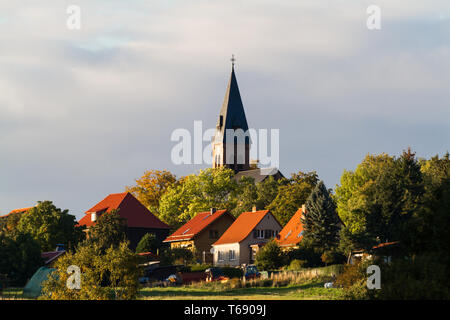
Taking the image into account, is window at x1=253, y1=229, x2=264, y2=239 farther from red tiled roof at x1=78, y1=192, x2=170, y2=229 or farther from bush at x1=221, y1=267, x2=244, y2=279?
red tiled roof at x1=78, y1=192, x2=170, y2=229

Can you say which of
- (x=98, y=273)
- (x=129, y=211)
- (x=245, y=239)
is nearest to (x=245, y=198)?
(x=129, y=211)

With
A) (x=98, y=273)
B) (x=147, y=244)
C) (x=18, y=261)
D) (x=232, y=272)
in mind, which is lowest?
(x=232, y=272)

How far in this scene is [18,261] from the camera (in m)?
70.3

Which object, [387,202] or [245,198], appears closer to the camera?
[387,202]

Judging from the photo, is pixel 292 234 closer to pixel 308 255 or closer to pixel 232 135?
pixel 308 255

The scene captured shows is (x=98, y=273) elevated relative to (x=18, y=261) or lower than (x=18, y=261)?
lower

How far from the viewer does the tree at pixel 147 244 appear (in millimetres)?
87875

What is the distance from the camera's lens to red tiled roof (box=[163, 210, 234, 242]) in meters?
94.5

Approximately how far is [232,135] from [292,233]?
325 ft

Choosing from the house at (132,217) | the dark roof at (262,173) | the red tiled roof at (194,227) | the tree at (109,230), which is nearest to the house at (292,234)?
the red tiled roof at (194,227)

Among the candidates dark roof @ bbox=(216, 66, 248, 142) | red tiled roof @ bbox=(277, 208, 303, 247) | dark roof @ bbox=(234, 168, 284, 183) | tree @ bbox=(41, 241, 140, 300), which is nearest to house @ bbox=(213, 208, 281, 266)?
red tiled roof @ bbox=(277, 208, 303, 247)

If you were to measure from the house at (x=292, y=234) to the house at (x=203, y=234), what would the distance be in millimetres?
11703

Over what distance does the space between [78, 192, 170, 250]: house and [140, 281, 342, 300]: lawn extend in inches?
1417
